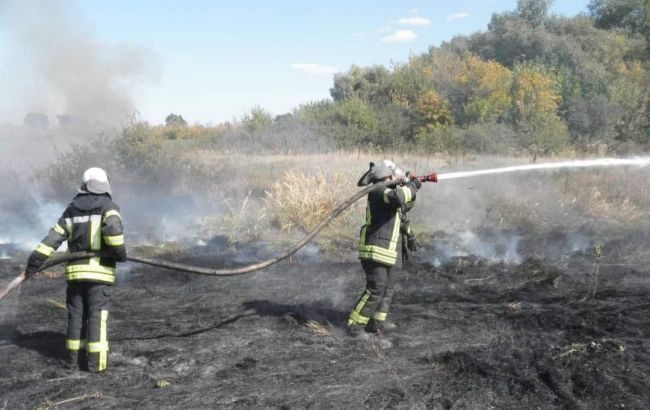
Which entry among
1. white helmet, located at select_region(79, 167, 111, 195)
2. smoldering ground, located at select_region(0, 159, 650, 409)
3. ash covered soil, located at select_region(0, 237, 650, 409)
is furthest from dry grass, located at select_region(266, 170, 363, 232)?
white helmet, located at select_region(79, 167, 111, 195)

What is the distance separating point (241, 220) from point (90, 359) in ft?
24.5

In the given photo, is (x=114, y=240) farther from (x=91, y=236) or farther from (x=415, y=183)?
(x=415, y=183)

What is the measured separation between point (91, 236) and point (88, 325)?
778mm

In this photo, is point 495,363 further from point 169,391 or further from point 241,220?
point 241,220

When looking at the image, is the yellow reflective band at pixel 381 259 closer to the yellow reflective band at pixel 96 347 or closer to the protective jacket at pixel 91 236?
the protective jacket at pixel 91 236

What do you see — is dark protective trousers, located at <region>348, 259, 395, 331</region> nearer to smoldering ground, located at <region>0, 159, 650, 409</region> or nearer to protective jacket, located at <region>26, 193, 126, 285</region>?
smoldering ground, located at <region>0, 159, 650, 409</region>

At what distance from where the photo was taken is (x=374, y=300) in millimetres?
6293

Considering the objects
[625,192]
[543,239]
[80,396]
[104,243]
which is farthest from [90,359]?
[625,192]

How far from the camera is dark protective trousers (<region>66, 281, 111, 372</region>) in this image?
5328mm

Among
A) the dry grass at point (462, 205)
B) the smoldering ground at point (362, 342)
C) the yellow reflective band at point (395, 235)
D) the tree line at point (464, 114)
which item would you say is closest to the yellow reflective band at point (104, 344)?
the smoldering ground at point (362, 342)

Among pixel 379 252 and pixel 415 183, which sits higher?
pixel 415 183

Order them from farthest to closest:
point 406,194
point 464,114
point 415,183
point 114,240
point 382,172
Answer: point 464,114
point 382,172
point 415,183
point 406,194
point 114,240

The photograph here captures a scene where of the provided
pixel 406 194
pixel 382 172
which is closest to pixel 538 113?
pixel 382 172

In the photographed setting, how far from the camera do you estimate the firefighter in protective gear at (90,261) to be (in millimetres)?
5312
